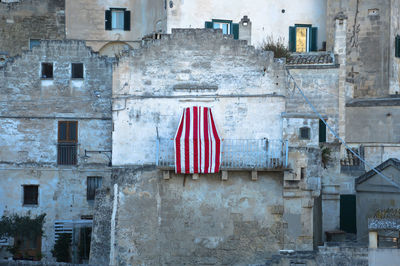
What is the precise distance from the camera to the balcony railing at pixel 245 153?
30.2 m

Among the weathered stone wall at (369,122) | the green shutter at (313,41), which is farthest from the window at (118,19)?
the weathered stone wall at (369,122)

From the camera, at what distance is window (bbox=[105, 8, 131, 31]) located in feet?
156

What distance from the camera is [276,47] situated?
4044cm

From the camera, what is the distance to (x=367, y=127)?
42.9 m

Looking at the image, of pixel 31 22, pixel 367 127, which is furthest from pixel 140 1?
pixel 367 127

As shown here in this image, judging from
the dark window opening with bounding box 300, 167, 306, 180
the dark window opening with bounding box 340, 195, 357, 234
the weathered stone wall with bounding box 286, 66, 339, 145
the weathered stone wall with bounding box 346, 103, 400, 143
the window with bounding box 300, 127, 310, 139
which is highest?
the weathered stone wall with bounding box 286, 66, 339, 145

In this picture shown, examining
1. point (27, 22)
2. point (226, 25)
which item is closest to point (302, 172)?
point (226, 25)

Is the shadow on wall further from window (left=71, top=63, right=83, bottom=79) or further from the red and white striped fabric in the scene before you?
the red and white striped fabric

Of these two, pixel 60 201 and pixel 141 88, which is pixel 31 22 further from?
pixel 141 88

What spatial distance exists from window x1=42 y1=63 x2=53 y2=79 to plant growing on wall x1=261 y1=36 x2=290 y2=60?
9886 mm

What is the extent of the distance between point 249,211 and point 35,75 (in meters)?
13.1

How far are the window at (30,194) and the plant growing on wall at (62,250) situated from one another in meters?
2.32

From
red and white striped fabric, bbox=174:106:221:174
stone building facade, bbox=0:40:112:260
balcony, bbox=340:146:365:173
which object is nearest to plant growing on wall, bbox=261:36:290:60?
balcony, bbox=340:146:365:173

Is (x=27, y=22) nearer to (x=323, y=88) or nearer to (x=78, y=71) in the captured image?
(x=78, y=71)
